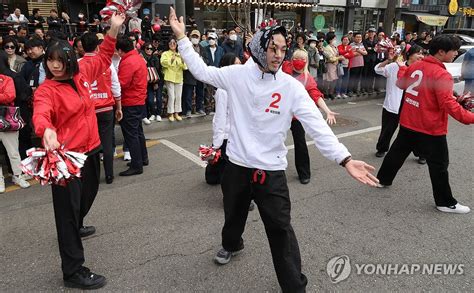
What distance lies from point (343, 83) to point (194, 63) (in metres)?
9.41

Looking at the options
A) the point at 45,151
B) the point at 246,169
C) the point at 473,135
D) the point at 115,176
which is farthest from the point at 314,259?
the point at 473,135

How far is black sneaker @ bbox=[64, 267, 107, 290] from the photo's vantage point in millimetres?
3029

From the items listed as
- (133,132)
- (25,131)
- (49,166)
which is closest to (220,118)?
(133,132)

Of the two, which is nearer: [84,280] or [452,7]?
[84,280]

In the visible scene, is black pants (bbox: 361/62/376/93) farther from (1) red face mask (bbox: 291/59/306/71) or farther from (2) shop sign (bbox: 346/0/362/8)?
(2) shop sign (bbox: 346/0/362/8)

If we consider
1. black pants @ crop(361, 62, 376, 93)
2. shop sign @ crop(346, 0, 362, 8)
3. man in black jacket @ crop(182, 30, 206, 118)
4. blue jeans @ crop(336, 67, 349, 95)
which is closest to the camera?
man in black jacket @ crop(182, 30, 206, 118)

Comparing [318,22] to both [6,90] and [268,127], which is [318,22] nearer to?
[6,90]

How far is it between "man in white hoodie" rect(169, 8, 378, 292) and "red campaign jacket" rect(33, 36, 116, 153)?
2.97 feet

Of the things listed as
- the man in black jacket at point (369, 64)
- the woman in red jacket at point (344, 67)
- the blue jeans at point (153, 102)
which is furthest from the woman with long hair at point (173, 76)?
the man in black jacket at point (369, 64)

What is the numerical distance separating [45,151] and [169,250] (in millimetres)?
1554

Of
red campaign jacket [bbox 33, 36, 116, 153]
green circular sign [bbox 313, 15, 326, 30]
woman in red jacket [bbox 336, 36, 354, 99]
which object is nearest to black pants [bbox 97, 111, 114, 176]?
red campaign jacket [bbox 33, 36, 116, 153]

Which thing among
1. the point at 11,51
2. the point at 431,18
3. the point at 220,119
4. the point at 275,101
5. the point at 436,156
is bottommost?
the point at 436,156

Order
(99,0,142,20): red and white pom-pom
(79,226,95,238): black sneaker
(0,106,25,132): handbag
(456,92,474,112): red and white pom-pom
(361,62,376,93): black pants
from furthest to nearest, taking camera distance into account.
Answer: (361,62,376,93): black pants < (0,106,25,132): handbag < (456,92,474,112): red and white pom-pom < (79,226,95,238): black sneaker < (99,0,142,20): red and white pom-pom

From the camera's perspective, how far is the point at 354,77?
38.3 feet
